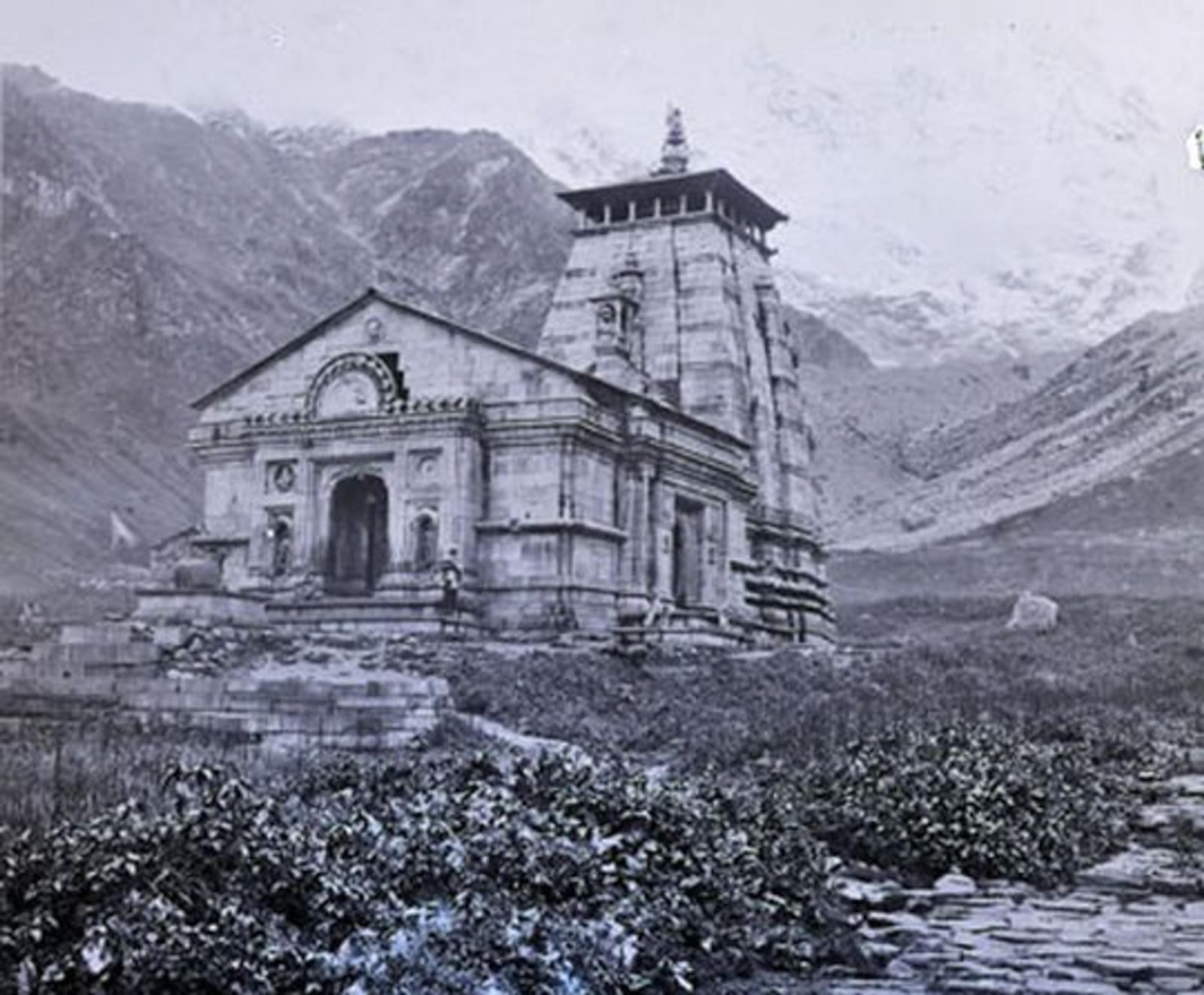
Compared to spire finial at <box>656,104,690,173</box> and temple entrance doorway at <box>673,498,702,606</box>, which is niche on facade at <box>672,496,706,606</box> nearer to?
temple entrance doorway at <box>673,498,702,606</box>

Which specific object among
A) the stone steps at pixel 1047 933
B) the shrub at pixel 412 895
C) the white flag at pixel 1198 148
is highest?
the white flag at pixel 1198 148

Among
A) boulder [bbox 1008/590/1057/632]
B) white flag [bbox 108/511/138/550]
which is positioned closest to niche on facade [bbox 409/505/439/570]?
boulder [bbox 1008/590/1057/632]

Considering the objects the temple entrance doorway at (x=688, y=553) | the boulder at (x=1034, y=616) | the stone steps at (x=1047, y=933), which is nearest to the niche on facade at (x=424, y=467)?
the temple entrance doorway at (x=688, y=553)

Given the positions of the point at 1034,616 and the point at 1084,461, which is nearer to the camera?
the point at 1034,616

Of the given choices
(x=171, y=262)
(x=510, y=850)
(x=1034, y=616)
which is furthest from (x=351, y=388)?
(x=171, y=262)

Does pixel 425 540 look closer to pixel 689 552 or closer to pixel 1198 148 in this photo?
pixel 689 552

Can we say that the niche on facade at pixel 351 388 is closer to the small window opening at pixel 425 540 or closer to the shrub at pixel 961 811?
the small window opening at pixel 425 540

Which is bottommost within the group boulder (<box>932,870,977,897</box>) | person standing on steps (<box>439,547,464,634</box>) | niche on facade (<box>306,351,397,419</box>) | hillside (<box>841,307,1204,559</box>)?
boulder (<box>932,870,977,897</box>)
